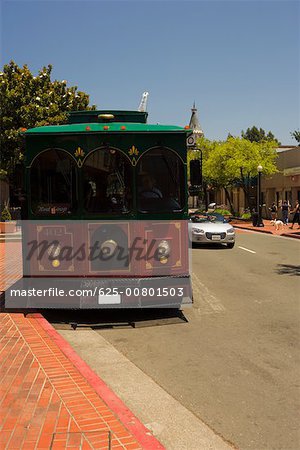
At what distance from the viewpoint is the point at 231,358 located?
5.89 meters

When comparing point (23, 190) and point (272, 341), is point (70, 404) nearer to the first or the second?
point (272, 341)

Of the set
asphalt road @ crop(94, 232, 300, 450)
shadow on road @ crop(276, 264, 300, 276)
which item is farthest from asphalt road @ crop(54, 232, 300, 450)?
shadow on road @ crop(276, 264, 300, 276)

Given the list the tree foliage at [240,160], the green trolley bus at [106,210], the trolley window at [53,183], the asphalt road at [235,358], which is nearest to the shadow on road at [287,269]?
the asphalt road at [235,358]

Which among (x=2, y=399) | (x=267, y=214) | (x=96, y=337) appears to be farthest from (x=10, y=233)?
(x=267, y=214)

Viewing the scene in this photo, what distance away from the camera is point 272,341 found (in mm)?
6594

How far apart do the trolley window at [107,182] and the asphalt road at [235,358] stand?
2121 millimetres

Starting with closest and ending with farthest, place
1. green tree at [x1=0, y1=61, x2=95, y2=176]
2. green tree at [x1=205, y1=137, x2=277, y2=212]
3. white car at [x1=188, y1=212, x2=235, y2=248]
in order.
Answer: white car at [x1=188, y1=212, x2=235, y2=248]
green tree at [x1=0, y1=61, x2=95, y2=176]
green tree at [x1=205, y1=137, x2=277, y2=212]

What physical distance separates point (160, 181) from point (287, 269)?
7151mm

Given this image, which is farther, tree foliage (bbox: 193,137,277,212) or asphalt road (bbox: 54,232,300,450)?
tree foliage (bbox: 193,137,277,212)

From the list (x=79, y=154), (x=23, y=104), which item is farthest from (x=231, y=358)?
(x=23, y=104)

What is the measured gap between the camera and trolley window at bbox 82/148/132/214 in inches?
302

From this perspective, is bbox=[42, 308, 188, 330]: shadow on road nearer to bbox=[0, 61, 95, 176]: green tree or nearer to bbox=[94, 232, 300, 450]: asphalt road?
bbox=[94, 232, 300, 450]: asphalt road

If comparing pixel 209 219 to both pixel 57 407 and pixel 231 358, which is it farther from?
pixel 57 407

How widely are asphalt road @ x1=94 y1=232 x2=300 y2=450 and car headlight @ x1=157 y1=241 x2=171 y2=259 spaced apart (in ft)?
4.00
